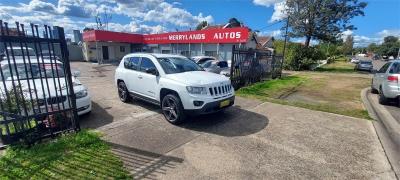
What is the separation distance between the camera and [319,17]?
25672 mm

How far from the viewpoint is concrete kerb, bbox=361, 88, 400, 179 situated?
12.8 ft

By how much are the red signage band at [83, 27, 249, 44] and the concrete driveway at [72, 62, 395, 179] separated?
14.9m

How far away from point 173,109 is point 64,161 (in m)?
2.49

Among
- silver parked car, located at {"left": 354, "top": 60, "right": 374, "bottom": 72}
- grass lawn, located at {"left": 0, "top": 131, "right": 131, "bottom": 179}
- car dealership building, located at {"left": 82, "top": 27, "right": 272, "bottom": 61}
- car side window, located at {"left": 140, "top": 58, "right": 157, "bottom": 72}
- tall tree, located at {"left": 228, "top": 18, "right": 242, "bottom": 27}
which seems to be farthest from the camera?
tall tree, located at {"left": 228, "top": 18, "right": 242, "bottom": 27}

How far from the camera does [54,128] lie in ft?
14.8

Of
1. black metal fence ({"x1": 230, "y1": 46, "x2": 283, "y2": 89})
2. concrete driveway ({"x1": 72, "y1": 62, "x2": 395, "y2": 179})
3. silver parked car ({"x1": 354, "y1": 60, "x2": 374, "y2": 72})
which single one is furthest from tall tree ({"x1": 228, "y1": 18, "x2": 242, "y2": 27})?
concrete driveway ({"x1": 72, "y1": 62, "x2": 395, "y2": 179})

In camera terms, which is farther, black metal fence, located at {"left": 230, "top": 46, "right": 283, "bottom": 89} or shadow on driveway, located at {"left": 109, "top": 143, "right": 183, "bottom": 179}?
black metal fence, located at {"left": 230, "top": 46, "right": 283, "bottom": 89}

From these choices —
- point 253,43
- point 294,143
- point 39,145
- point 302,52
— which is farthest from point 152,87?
point 253,43

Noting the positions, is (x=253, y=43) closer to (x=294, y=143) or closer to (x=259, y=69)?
(x=259, y=69)

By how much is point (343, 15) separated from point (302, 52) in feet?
23.6

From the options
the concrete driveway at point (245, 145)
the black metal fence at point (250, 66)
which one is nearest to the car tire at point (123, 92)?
the concrete driveway at point (245, 145)

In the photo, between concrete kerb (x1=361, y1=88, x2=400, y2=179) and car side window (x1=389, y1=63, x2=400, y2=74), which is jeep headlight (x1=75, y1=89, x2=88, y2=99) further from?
car side window (x1=389, y1=63, x2=400, y2=74)

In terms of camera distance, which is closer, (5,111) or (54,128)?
(5,111)

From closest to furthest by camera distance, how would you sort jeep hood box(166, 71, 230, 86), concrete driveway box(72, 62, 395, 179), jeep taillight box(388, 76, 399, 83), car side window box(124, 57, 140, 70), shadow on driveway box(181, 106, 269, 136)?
concrete driveway box(72, 62, 395, 179) < shadow on driveway box(181, 106, 269, 136) < jeep hood box(166, 71, 230, 86) < car side window box(124, 57, 140, 70) < jeep taillight box(388, 76, 399, 83)
